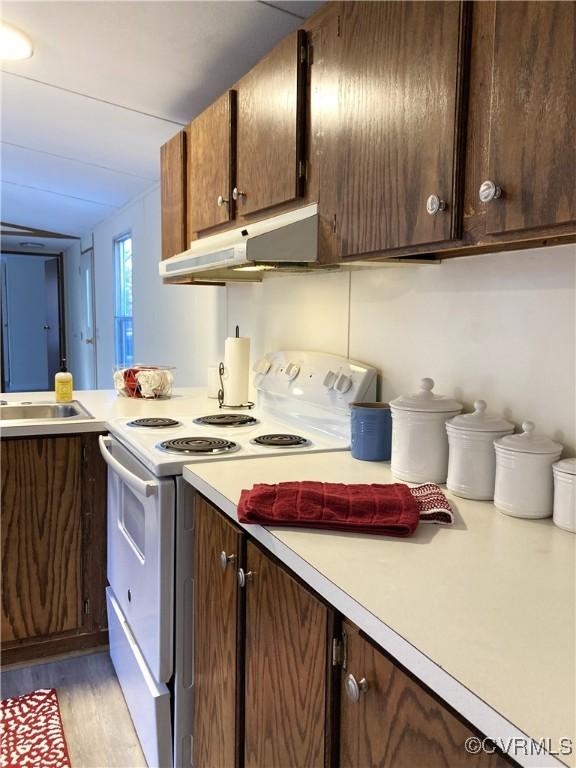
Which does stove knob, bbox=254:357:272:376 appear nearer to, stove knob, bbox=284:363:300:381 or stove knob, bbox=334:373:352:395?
stove knob, bbox=284:363:300:381

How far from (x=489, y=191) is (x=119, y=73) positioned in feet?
5.73

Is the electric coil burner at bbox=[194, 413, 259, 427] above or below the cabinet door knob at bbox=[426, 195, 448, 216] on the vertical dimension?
below

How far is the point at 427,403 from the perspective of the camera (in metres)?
1.30

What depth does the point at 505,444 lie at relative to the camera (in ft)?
3.59

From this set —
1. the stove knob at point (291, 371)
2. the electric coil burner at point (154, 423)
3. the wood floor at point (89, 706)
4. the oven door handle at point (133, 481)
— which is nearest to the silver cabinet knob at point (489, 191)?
the oven door handle at point (133, 481)

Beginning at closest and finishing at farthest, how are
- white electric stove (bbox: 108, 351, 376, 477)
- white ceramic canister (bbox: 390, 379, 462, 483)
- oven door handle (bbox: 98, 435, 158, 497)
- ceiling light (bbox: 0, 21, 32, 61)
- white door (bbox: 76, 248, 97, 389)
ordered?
white ceramic canister (bbox: 390, 379, 462, 483), oven door handle (bbox: 98, 435, 158, 497), white electric stove (bbox: 108, 351, 376, 477), ceiling light (bbox: 0, 21, 32, 61), white door (bbox: 76, 248, 97, 389)

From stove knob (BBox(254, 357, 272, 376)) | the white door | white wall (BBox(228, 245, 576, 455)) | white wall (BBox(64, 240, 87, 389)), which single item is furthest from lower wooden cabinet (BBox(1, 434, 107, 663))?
white wall (BBox(64, 240, 87, 389))

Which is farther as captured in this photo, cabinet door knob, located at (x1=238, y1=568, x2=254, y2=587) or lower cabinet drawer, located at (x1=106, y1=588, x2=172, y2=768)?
lower cabinet drawer, located at (x1=106, y1=588, x2=172, y2=768)

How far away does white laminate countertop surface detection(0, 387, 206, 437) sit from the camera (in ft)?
6.59

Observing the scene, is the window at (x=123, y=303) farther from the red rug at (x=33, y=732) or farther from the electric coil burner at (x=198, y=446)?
the electric coil burner at (x=198, y=446)

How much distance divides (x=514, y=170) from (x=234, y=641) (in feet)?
3.36

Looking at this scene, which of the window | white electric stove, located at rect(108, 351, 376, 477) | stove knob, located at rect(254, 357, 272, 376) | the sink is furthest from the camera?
the window

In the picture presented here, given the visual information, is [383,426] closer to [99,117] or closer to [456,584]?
[456,584]

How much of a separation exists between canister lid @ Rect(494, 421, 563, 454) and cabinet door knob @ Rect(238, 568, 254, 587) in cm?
54
